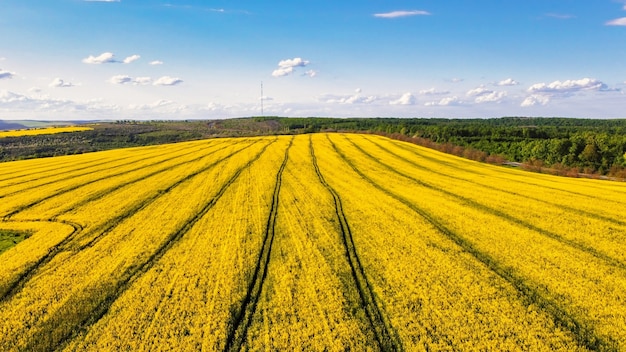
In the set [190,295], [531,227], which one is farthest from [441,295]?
[531,227]

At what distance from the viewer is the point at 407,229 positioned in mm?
22234

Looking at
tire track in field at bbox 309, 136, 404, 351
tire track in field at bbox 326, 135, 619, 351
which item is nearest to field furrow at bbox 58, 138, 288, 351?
tire track in field at bbox 309, 136, 404, 351

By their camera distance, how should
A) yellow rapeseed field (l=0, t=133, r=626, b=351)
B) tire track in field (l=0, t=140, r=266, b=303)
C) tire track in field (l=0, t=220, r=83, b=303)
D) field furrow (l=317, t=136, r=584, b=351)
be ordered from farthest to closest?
tire track in field (l=0, t=140, r=266, b=303), tire track in field (l=0, t=220, r=83, b=303), yellow rapeseed field (l=0, t=133, r=626, b=351), field furrow (l=317, t=136, r=584, b=351)

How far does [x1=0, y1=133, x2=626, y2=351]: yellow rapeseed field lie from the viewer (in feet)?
38.8

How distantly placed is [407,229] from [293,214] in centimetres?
760

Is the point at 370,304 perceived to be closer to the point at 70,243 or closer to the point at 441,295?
the point at 441,295

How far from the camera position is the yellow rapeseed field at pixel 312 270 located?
466 inches

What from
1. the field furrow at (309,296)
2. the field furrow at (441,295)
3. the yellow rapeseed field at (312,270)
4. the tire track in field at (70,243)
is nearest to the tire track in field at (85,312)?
the yellow rapeseed field at (312,270)

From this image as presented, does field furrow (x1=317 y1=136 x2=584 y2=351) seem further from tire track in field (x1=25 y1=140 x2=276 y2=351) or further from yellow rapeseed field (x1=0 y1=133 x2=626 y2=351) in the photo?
tire track in field (x1=25 y1=140 x2=276 y2=351)

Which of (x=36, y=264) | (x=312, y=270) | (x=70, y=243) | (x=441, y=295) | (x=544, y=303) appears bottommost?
(x=544, y=303)

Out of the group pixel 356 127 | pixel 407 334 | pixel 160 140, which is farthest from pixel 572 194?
pixel 356 127

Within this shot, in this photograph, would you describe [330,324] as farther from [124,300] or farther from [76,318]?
[76,318]

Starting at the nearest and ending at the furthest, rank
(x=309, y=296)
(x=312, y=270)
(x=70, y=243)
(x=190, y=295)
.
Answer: (x=309, y=296)
(x=190, y=295)
(x=312, y=270)
(x=70, y=243)

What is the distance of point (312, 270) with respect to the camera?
54.3 ft
